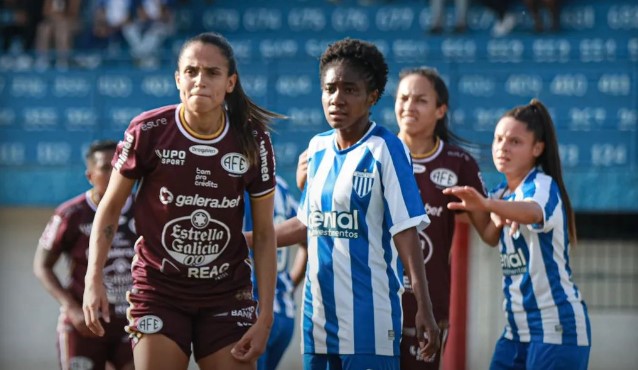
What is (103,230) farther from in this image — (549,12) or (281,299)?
(549,12)

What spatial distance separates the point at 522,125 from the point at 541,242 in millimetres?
734

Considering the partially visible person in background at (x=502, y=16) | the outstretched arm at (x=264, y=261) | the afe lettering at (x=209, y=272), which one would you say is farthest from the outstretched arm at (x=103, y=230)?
the partially visible person in background at (x=502, y=16)

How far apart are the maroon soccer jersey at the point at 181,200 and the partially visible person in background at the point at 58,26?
9.84 metres

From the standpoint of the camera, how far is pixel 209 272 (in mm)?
5375

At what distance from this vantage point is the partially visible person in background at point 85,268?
7922 mm

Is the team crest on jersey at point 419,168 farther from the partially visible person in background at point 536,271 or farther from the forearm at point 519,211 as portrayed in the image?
the forearm at point 519,211

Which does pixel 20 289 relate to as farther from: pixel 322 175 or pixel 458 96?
pixel 322 175

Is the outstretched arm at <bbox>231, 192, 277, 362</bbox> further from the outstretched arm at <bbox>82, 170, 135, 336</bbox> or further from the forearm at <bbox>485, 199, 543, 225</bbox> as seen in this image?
the forearm at <bbox>485, 199, 543, 225</bbox>

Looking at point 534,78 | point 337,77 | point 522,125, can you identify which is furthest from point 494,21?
point 337,77

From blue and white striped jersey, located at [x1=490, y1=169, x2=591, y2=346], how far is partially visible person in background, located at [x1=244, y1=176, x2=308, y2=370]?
1.64m

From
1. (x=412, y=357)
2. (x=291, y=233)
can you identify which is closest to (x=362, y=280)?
(x=291, y=233)

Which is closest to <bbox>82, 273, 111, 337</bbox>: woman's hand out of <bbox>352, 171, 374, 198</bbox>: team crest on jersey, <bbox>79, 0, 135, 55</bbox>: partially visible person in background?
<bbox>352, 171, 374, 198</bbox>: team crest on jersey

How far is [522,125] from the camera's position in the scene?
268 inches

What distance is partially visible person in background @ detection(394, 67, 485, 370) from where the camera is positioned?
6.53 meters
